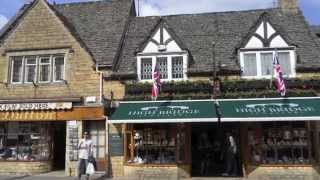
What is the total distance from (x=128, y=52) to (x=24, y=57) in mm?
5456

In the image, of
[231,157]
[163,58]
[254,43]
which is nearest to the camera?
[231,157]

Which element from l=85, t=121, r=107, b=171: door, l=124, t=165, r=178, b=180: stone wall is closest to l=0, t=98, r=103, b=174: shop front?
l=85, t=121, r=107, b=171: door

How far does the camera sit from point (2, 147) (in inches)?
923

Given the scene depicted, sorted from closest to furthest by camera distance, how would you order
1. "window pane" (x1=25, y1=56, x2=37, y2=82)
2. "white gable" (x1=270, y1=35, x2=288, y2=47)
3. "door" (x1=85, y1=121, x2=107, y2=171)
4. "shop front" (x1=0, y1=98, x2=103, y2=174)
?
"white gable" (x1=270, y1=35, x2=288, y2=47)
"shop front" (x1=0, y1=98, x2=103, y2=174)
"door" (x1=85, y1=121, x2=107, y2=171)
"window pane" (x1=25, y1=56, x2=37, y2=82)

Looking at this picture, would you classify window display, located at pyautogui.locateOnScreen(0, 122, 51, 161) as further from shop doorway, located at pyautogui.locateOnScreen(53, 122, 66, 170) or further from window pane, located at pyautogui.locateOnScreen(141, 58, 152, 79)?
window pane, located at pyautogui.locateOnScreen(141, 58, 152, 79)

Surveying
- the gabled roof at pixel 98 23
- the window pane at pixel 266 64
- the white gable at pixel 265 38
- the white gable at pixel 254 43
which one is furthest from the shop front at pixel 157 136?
the white gable at pixel 265 38

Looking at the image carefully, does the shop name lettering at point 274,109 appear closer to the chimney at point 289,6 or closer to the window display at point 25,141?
the chimney at point 289,6

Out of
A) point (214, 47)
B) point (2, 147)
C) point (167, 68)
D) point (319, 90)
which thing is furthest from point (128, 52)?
point (319, 90)

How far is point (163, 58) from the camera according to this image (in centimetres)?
2248

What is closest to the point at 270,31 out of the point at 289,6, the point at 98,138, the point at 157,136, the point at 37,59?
the point at 289,6

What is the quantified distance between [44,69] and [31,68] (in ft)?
2.36

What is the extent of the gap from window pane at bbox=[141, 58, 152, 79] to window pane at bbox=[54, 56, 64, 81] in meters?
4.25

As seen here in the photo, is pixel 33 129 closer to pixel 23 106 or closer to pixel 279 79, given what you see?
pixel 23 106

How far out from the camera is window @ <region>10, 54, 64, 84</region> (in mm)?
23469
